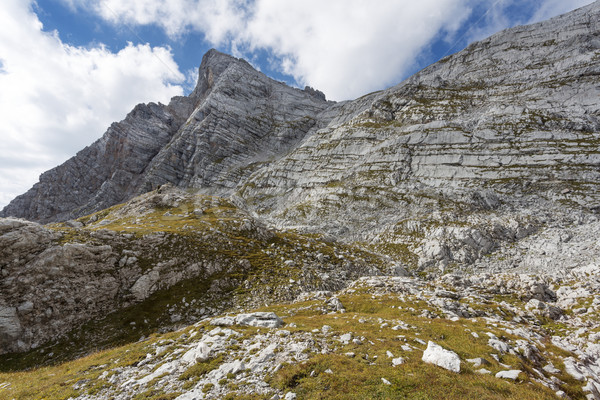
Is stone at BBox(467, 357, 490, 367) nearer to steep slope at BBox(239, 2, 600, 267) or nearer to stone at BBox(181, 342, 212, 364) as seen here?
stone at BBox(181, 342, 212, 364)

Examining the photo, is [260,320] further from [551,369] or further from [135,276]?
[135,276]

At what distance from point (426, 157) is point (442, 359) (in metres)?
89.9

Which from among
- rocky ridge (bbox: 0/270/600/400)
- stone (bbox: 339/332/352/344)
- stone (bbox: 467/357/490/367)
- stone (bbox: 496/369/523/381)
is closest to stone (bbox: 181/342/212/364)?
rocky ridge (bbox: 0/270/600/400)

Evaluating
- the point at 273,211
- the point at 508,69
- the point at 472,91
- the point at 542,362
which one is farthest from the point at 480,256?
the point at 508,69

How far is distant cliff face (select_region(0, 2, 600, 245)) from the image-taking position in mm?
69812

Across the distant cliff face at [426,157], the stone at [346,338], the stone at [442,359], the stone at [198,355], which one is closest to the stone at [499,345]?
the stone at [442,359]

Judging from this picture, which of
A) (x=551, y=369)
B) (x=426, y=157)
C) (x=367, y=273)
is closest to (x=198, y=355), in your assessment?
(x=551, y=369)

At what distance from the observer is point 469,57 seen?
6029 inches

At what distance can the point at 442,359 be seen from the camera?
489 inches

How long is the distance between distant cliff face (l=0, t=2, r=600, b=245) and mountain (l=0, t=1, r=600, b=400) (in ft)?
2.66

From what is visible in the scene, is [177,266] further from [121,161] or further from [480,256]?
[121,161]

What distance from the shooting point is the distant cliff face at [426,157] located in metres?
69.8

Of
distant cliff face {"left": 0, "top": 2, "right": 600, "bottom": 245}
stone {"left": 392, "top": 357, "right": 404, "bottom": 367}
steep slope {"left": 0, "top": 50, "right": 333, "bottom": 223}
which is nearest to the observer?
stone {"left": 392, "top": 357, "right": 404, "bottom": 367}

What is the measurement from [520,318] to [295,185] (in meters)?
97.8
